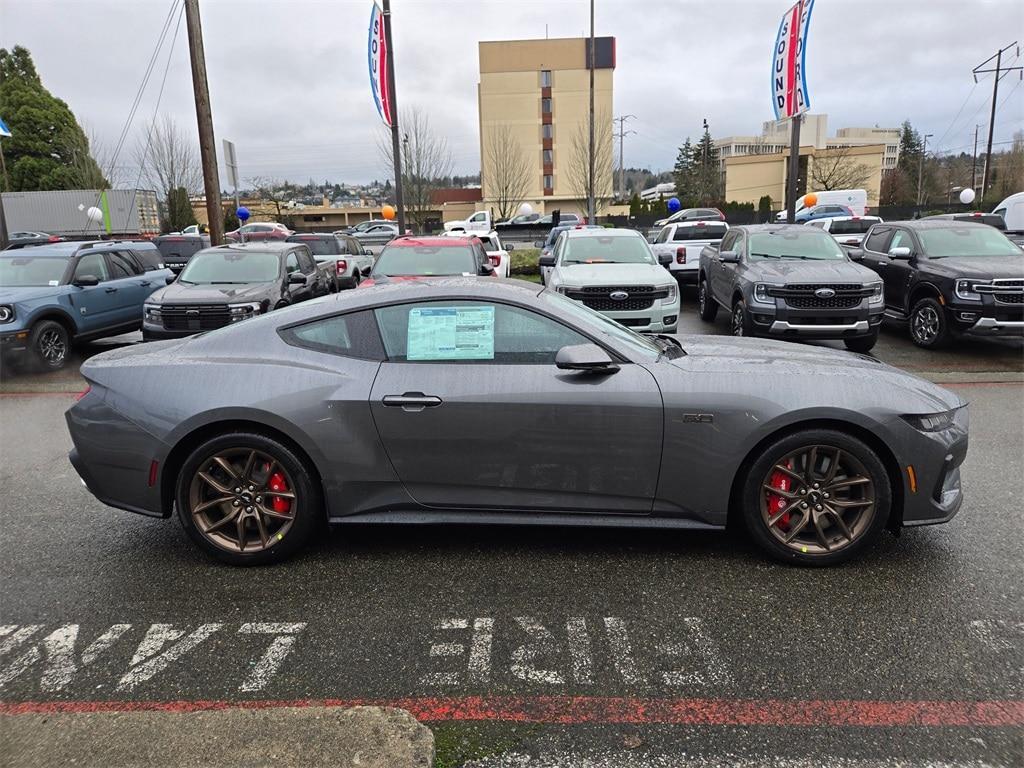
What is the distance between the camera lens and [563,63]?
226 ft

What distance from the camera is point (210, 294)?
9750 mm

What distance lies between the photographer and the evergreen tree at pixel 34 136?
143ft

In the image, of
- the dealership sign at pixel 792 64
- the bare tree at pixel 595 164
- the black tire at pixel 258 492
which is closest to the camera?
the black tire at pixel 258 492

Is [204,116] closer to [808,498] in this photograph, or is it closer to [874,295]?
[874,295]

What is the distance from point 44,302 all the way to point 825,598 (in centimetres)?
1038

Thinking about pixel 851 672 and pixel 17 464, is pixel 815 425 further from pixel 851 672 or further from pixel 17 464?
pixel 17 464

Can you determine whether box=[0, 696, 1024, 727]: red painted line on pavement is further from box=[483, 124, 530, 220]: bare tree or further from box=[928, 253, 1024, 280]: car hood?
box=[483, 124, 530, 220]: bare tree

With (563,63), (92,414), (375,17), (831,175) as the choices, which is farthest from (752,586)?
(563,63)

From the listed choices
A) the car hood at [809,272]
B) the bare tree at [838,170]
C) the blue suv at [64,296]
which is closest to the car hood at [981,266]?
the car hood at [809,272]

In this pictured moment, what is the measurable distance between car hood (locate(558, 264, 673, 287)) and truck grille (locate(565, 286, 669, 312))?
66 millimetres

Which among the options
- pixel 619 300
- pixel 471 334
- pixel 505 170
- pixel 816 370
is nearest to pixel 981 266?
pixel 619 300

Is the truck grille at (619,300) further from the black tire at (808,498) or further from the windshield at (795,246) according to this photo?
the black tire at (808,498)

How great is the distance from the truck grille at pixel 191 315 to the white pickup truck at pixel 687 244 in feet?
28.9

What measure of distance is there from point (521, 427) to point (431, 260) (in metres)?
7.49
